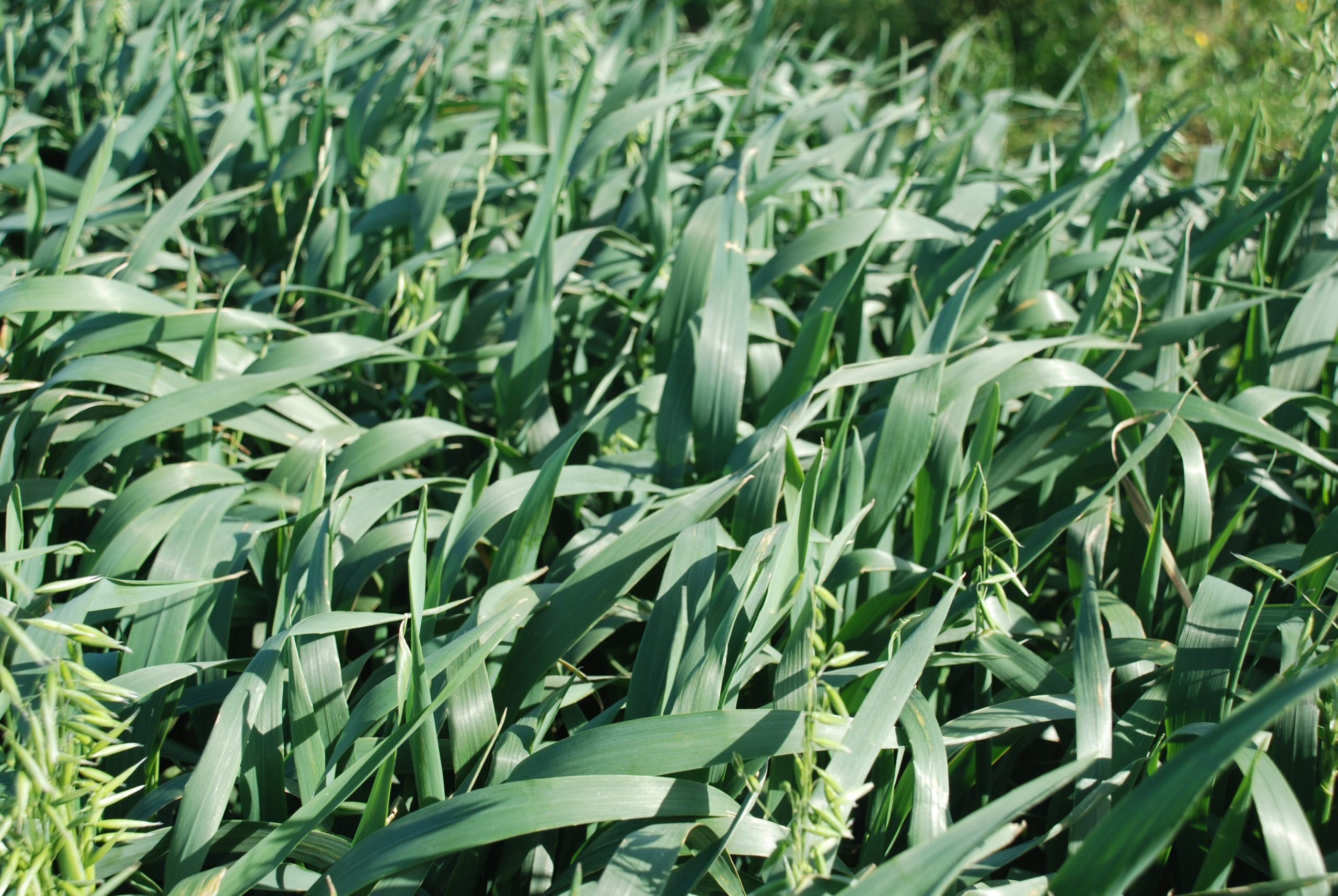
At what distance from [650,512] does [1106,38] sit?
428 centimetres

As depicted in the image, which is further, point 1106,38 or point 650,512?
point 1106,38

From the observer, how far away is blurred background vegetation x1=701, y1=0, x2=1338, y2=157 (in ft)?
11.3

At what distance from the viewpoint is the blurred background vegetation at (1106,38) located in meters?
3.43

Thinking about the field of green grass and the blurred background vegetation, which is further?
the blurred background vegetation

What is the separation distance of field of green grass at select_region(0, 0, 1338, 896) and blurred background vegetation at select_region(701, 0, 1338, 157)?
2.05 meters

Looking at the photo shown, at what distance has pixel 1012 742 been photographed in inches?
34.0

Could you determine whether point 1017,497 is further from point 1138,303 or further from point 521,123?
point 521,123

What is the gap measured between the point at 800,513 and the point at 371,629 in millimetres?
→ 579

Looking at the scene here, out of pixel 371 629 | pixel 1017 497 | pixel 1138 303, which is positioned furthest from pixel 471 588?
pixel 1138 303

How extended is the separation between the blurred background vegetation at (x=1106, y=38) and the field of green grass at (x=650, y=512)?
2050 millimetres

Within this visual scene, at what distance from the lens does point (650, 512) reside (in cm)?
107

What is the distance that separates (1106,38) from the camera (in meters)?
4.17

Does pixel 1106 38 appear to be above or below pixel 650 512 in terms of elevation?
above

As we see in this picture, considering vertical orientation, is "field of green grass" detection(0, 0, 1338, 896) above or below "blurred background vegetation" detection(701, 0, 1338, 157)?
below
